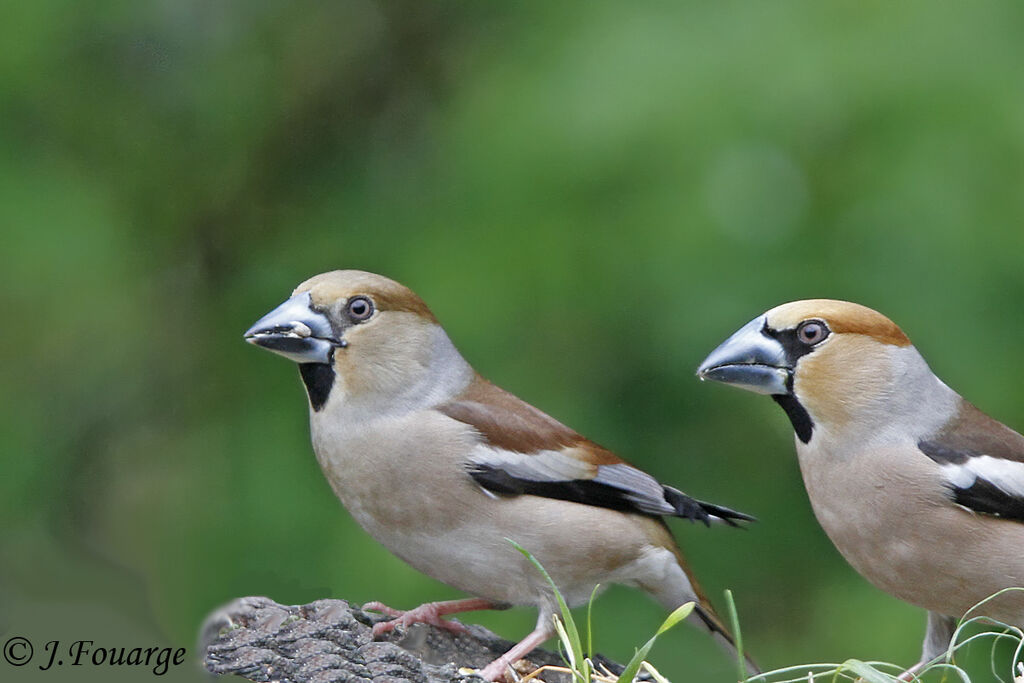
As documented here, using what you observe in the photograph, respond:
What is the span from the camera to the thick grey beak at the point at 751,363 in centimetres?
343

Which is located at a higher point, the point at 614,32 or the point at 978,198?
the point at 614,32

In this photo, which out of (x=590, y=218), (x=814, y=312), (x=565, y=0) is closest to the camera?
(x=814, y=312)

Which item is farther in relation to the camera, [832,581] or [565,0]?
[565,0]

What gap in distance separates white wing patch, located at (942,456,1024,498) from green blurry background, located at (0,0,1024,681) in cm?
172

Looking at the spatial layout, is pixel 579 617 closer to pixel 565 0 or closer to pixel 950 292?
pixel 950 292

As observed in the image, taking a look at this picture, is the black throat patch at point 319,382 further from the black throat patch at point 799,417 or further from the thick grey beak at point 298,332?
the black throat patch at point 799,417

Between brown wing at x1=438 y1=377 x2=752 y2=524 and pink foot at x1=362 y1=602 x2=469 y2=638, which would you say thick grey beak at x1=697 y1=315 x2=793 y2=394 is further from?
pink foot at x1=362 y1=602 x2=469 y2=638

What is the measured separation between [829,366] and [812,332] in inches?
3.8

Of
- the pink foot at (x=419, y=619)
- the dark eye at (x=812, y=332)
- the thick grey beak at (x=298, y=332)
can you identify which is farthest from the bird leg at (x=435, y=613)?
the dark eye at (x=812, y=332)

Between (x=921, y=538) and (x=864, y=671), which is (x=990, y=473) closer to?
(x=921, y=538)

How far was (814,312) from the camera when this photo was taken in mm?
3602

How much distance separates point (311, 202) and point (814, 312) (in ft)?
10.8

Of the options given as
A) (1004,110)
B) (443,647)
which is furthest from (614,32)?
(443,647)

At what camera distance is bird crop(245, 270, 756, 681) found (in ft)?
11.8
